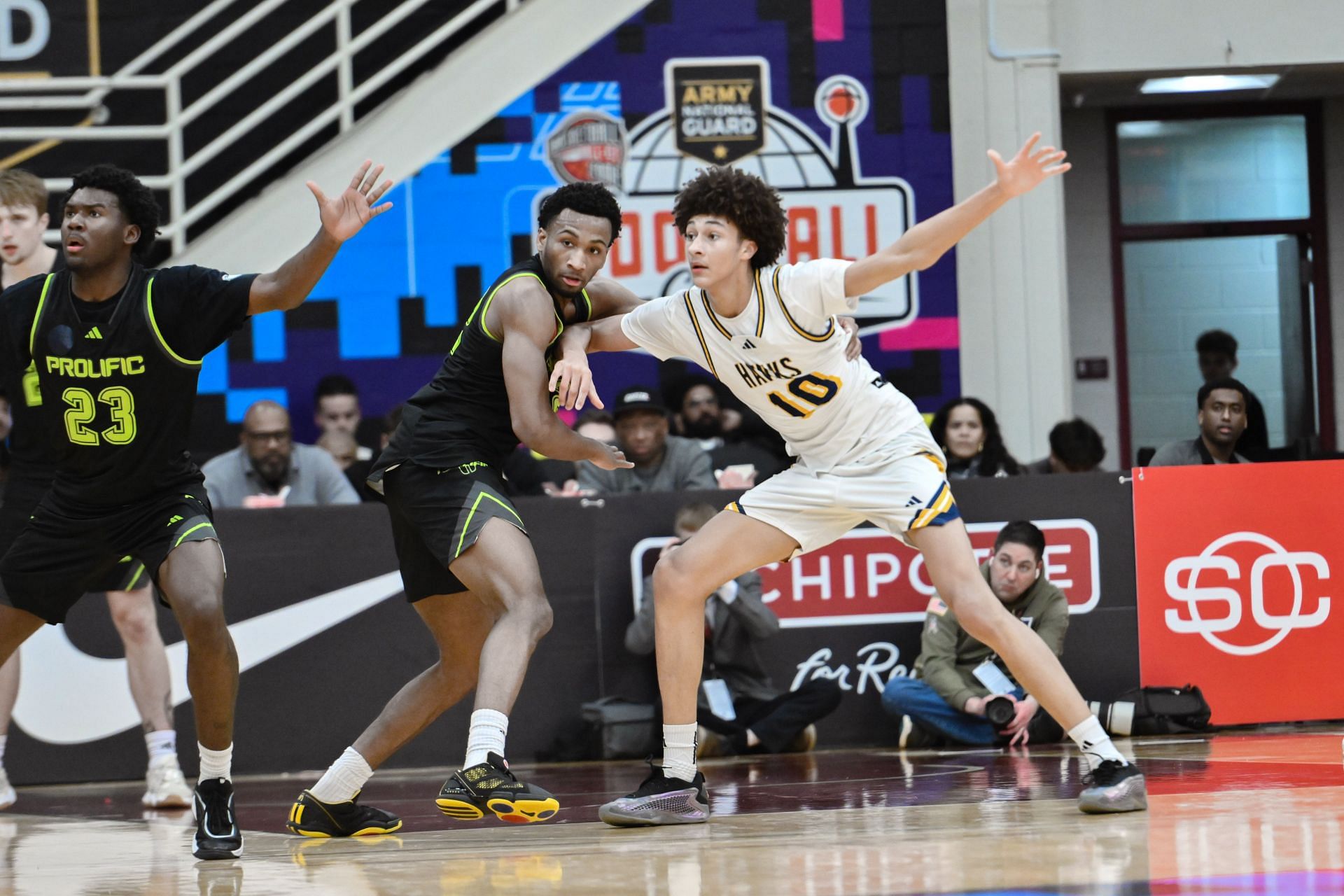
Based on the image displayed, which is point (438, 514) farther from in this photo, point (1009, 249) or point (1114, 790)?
point (1009, 249)

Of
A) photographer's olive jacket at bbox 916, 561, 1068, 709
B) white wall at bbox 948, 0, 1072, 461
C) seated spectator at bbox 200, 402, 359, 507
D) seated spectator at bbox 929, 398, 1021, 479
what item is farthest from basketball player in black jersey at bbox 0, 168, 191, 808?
white wall at bbox 948, 0, 1072, 461

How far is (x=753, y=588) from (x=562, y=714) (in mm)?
1076

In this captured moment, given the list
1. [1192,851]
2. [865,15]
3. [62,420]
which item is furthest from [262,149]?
[1192,851]

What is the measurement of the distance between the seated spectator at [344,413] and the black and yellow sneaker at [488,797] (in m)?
5.36

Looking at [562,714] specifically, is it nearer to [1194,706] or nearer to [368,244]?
[1194,706]

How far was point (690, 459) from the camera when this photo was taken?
28.1 ft

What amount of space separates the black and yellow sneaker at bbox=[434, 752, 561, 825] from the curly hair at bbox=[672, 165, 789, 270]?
1.74 metres

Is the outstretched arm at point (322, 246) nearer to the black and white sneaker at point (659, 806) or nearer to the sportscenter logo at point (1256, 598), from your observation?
the black and white sneaker at point (659, 806)

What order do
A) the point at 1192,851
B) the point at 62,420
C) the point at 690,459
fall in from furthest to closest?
1. the point at 690,459
2. the point at 62,420
3. the point at 1192,851

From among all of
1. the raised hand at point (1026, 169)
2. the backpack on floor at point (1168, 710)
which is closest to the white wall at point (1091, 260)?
the backpack on floor at point (1168, 710)

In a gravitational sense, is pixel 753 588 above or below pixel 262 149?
below

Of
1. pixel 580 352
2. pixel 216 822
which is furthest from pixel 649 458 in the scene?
pixel 216 822

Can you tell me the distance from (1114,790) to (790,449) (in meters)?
1.44

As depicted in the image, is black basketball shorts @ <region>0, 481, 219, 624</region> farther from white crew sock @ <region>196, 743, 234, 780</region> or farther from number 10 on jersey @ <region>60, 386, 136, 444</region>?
white crew sock @ <region>196, 743, 234, 780</region>
